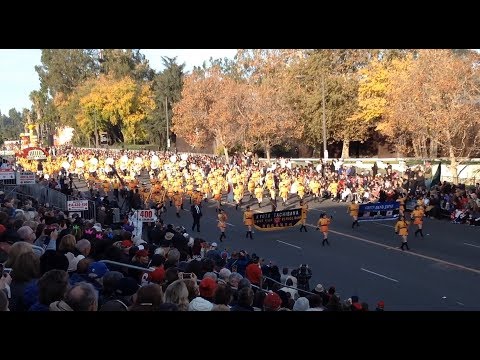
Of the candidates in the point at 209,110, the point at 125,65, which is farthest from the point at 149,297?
the point at 125,65

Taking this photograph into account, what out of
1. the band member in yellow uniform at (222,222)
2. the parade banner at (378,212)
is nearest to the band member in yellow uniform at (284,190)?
the parade banner at (378,212)

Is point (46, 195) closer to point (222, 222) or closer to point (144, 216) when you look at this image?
point (222, 222)

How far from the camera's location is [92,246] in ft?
29.0

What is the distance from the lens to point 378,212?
22.5 metres

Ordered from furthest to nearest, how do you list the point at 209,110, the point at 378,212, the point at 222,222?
the point at 209,110
the point at 378,212
the point at 222,222

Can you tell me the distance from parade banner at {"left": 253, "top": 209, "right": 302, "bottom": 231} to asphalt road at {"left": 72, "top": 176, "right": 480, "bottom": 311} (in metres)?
0.27

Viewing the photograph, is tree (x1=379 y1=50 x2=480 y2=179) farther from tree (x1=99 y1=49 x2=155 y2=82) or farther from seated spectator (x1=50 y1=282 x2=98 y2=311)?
tree (x1=99 y1=49 x2=155 y2=82)

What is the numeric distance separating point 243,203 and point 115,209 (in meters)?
8.86

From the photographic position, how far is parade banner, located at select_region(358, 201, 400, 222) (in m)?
22.4

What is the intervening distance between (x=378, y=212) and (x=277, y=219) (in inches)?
155

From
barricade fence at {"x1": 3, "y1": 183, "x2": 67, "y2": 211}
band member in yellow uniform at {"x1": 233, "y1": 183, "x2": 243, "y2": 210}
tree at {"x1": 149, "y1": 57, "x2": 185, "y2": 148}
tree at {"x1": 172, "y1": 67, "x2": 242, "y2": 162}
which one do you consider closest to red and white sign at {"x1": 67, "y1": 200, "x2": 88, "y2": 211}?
barricade fence at {"x1": 3, "y1": 183, "x2": 67, "y2": 211}

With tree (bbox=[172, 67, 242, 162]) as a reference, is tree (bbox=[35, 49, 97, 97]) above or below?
above

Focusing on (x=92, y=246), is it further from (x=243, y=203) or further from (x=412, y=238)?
(x=243, y=203)
